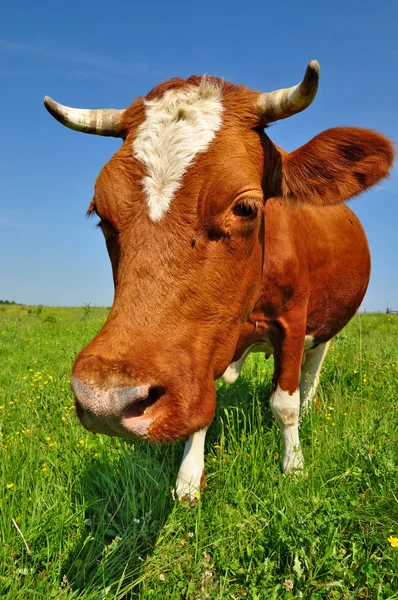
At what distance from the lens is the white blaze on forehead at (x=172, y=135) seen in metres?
2.44

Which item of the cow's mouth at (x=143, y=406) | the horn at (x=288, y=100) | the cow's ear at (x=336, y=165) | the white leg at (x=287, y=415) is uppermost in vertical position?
the horn at (x=288, y=100)

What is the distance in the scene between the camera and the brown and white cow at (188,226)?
205cm

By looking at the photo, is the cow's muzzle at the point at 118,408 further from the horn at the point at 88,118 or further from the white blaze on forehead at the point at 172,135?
the horn at the point at 88,118

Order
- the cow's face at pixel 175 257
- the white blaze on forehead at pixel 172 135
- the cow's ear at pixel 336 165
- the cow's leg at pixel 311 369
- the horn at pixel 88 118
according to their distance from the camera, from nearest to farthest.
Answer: the cow's face at pixel 175 257 → the white blaze on forehead at pixel 172 135 → the cow's ear at pixel 336 165 → the horn at pixel 88 118 → the cow's leg at pixel 311 369

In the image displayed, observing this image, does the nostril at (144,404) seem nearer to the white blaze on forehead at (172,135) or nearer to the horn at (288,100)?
the white blaze on forehead at (172,135)

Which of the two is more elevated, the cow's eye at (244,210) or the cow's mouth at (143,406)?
the cow's eye at (244,210)

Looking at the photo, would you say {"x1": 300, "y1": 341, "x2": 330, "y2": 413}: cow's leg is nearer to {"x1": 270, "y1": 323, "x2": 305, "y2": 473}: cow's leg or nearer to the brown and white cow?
{"x1": 270, "y1": 323, "x2": 305, "y2": 473}: cow's leg

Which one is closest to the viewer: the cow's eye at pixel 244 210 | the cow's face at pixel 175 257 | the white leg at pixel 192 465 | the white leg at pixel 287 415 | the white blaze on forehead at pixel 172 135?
the cow's face at pixel 175 257

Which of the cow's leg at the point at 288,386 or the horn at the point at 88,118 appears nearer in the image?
the horn at the point at 88,118

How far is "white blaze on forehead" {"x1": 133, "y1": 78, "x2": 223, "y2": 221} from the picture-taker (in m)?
2.44

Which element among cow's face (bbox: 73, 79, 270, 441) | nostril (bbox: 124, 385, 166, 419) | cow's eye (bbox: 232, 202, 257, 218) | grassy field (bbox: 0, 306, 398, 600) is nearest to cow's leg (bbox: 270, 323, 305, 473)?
grassy field (bbox: 0, 306, 398, 600)

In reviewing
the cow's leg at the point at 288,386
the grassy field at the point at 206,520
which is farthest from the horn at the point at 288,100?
the grassy field at the point at 206,520

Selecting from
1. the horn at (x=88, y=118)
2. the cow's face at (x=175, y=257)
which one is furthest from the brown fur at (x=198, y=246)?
the horn at (x=88, y=118)

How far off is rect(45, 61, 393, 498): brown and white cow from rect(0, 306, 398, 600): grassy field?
13.0 inches
